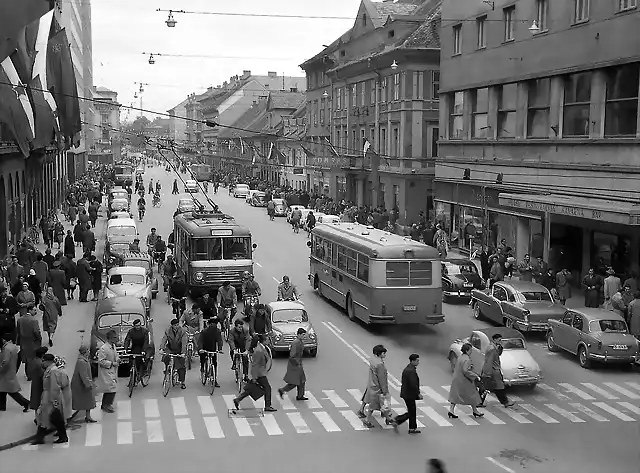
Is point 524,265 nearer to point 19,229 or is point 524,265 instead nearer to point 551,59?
point 551,59

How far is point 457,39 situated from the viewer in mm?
44469

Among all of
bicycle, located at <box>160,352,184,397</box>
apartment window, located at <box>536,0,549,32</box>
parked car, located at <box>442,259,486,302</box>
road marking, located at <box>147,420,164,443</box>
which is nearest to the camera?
road marking, located at <box>147,420,164,443</box>

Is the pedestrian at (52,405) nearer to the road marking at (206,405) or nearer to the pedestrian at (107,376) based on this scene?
the pedestrian at (107,376)

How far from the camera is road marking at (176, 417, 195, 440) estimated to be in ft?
52.3

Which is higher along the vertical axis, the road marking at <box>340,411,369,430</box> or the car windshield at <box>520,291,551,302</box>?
the car windshield at <box>520,291,551,302</box>

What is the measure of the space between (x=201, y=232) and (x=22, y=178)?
19864 mm

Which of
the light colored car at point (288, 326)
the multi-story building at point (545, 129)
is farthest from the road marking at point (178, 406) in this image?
the multi-story building at point (545, 129)

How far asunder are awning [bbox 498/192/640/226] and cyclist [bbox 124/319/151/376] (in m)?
15.2

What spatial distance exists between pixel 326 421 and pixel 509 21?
26667 mm

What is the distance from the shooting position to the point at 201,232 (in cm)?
2991

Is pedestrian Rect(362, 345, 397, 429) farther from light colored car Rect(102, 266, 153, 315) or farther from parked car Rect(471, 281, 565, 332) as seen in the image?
light colored car Rect(102, 266, 153, 315)

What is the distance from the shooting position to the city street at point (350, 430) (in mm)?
14523

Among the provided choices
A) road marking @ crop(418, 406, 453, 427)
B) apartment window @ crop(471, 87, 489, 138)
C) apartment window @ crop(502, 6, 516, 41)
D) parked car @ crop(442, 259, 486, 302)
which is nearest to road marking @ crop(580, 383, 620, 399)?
road marking @ crop(418, 406, 453, 427)

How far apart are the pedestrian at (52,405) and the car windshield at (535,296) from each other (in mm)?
14722
